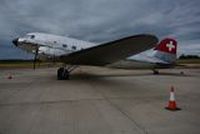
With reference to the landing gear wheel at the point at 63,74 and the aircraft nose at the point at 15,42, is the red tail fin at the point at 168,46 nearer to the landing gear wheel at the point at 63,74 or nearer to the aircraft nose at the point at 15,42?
the landing gear wheel at the point at 63,74

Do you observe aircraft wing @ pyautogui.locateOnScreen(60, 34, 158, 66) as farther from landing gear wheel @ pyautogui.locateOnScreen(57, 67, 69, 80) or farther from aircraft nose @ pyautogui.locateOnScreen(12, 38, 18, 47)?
aircraft nose @ pyautogui.locateOnScreen(12, 38, 18, 47)

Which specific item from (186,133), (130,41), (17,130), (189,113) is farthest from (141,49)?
(17,130)

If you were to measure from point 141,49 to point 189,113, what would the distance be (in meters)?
4.72

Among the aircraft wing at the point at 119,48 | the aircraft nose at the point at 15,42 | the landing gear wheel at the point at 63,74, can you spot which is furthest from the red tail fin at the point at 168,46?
the aircraft nose at the point at 15,42

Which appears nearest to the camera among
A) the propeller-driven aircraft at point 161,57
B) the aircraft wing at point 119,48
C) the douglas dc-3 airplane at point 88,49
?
the aircraft wing at point 119,48

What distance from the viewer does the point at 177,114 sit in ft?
15.3

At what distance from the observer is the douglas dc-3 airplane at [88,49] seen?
834 centimetres

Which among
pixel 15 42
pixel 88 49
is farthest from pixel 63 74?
pixel 15 42

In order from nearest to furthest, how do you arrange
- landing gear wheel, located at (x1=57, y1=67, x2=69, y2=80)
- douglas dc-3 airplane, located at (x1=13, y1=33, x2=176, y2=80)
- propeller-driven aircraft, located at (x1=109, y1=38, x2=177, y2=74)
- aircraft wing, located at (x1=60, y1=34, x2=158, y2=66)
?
aircraft wing, located at (x1=60, y1=34, x2=158, y2=66), douglas dc-3 airplane, located at (x1=13, y1=33, x2=176, y2=80), landing gear wheel, located at (x1=57, y1=67, x2=69, y2=80), propeller-driven aircraft, located at (x1=109, y1=38, x2=177, y2=74)

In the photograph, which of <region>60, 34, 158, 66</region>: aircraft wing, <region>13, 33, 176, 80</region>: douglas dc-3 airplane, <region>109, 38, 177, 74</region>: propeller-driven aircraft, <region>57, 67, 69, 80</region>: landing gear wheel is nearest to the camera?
<region>60, 34, 158, 66</region>: aircraft wing

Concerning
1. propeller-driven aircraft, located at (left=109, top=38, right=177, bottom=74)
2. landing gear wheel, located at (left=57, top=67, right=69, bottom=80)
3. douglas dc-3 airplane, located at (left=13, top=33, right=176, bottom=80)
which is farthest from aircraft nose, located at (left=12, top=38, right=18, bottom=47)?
propeller-driven aircraft, located at (left=109, top=38, right=177, bottom=74)

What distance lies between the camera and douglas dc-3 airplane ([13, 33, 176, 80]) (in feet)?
27.4

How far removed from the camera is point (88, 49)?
943 cm

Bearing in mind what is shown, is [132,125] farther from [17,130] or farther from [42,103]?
[42,103]
